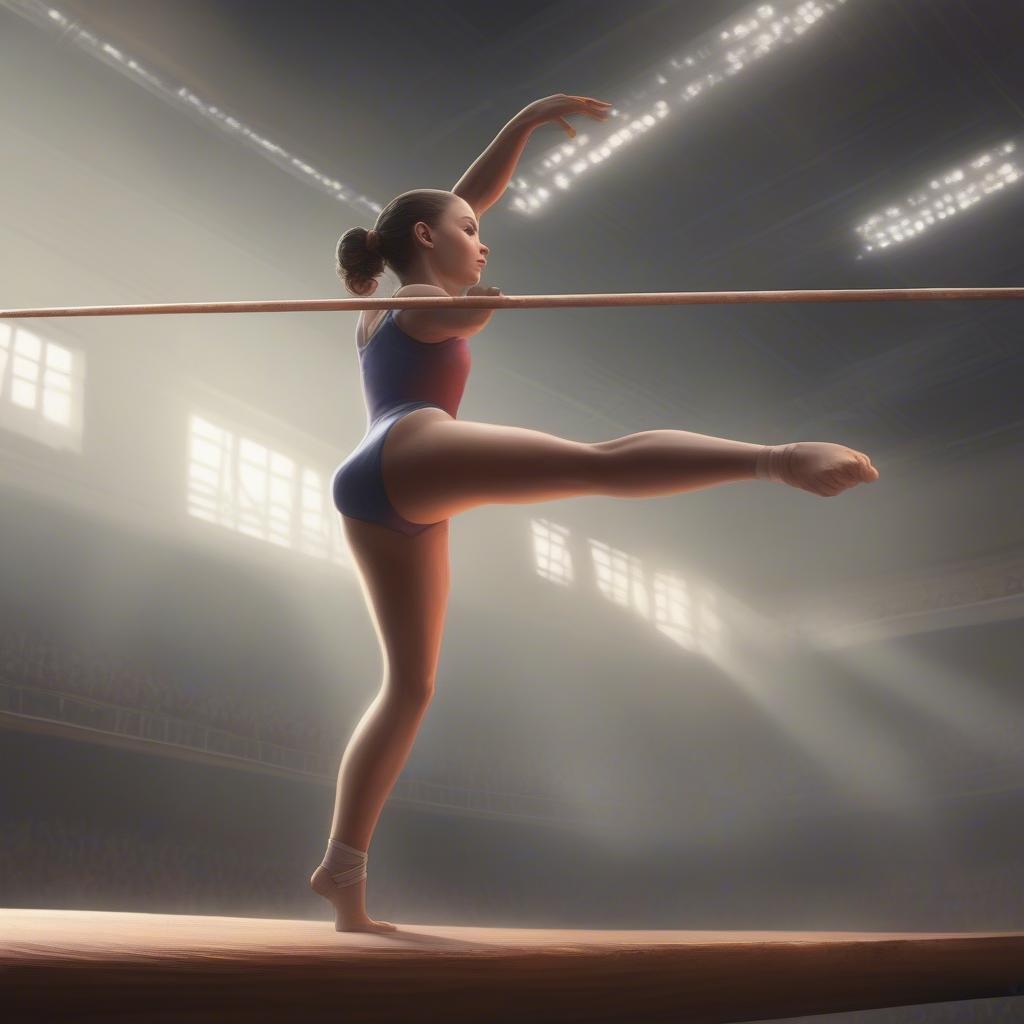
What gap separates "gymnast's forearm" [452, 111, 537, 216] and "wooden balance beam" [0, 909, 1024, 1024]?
2.20 ft

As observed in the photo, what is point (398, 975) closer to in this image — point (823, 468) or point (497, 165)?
point (823, 468)

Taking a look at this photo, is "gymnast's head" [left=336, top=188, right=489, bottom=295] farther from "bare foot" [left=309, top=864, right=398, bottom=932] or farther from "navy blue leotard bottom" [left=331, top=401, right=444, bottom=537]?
"bare foot" [left=309, top=864, right=398, bottom=932]

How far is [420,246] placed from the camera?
0.85m

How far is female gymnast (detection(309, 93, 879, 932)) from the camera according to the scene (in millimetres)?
635

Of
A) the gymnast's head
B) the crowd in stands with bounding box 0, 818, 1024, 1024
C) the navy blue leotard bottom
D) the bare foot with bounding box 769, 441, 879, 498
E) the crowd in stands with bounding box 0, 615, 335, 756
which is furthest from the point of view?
the crowd in stands with bounding box 0, 615, 335, 756

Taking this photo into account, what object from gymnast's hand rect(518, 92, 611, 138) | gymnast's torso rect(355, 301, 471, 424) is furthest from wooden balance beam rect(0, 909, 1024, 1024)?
gymnast's hand rect(518, 92, 611, 138)

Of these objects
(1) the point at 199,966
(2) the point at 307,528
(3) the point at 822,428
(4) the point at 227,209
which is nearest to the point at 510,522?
(2) the point at 307,528

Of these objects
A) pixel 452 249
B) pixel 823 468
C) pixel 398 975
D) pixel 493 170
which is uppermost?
pixel 493 170

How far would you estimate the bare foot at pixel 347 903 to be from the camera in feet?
2.24

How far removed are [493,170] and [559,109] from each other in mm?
122

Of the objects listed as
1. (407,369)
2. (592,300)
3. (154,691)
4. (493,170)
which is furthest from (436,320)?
(154,691)

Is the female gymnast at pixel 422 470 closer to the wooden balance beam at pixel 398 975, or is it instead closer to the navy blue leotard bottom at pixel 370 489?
the navy blue leotard bottom at pixel 370 489

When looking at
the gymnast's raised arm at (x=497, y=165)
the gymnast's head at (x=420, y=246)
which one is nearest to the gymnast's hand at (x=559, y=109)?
the gymnast's raised arm at (x=497, y=165)

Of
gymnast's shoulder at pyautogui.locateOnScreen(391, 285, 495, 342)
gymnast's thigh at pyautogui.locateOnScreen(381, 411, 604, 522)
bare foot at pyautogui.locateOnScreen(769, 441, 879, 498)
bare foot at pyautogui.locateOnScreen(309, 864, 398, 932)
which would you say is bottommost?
bare foot at pyautogui.locateOnScreen(309, 864, 398, 932)
